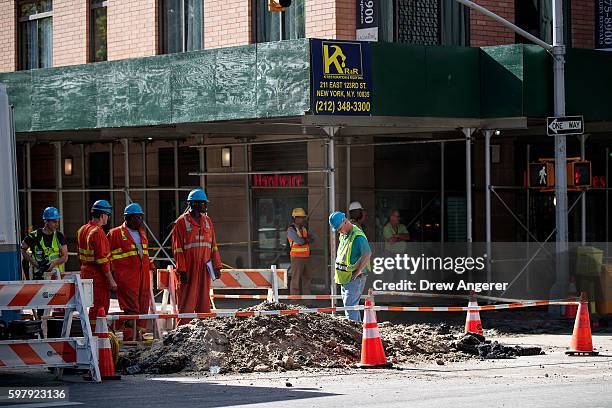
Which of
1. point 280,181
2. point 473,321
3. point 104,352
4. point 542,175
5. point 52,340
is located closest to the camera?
point 52,340

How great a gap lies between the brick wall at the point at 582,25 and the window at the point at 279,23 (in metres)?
5.98

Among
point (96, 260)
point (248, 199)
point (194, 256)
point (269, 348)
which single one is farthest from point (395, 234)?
point (269, 348)

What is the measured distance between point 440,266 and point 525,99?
3.32m

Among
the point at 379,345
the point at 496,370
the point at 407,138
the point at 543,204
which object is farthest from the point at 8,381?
the point at 543,204

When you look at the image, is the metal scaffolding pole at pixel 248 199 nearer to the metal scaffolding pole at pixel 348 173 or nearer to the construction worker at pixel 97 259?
the metal scaffolding pole at pixel 348 173

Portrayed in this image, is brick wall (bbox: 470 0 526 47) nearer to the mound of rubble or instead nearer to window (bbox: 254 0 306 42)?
window (bbox: 254 0 306 42)

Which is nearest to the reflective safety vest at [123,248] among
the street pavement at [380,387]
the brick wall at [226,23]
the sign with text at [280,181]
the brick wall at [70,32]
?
the street pavement at [380,387]

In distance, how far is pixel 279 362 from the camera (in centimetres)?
1416

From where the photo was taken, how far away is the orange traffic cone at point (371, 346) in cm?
1416

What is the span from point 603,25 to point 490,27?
7.45 feet

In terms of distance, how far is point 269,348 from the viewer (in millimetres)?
14508

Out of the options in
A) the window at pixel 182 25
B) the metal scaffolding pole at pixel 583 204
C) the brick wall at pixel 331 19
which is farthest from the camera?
the window at pixel 182 25

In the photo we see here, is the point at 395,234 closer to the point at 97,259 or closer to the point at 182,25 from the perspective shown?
the point at 182,25

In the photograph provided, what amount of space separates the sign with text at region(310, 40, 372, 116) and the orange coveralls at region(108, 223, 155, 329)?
4395mm
